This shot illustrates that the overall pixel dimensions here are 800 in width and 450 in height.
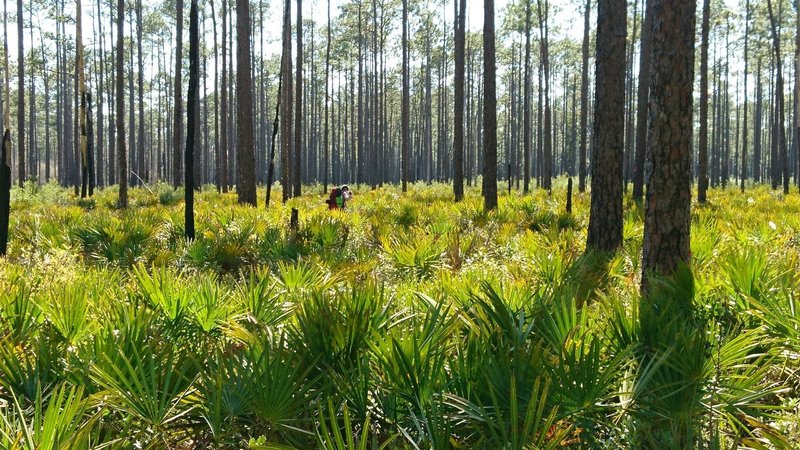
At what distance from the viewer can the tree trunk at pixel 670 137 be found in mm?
4719

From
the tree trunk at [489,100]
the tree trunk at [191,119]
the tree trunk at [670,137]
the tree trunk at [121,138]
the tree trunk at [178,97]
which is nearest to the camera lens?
the tree trunk at [670,137]

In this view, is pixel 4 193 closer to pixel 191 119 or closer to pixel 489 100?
pixel 191 119

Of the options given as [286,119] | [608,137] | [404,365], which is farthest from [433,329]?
[286,119]

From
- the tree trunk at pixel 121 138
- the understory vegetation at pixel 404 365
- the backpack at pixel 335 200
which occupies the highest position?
the tree trunk at pixel 121 138

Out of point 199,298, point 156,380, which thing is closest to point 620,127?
point 199,298

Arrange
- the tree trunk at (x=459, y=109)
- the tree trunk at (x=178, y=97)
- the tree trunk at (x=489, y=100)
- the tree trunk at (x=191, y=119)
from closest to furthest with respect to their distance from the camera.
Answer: the tree trunk at (x=191, y=119)
the tree trunk at (x=489, y=100)
the tree trunk at (x=178, y=97)
the tree trunk at (x=459, y=109)

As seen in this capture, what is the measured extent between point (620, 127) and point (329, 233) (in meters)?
4.57

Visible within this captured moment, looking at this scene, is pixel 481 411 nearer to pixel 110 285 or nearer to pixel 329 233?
pixel 110 285

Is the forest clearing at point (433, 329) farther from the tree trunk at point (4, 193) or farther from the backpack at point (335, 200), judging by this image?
the backpack at point (335, 200)

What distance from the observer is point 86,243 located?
8.46m

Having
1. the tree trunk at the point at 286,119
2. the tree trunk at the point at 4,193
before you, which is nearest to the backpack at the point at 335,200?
the tree trunk at the point at 286,119

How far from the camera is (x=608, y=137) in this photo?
7867 millimetres

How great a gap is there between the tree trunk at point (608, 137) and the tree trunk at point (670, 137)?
2.86 metres

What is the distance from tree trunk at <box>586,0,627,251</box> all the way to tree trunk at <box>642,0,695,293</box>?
286cm
